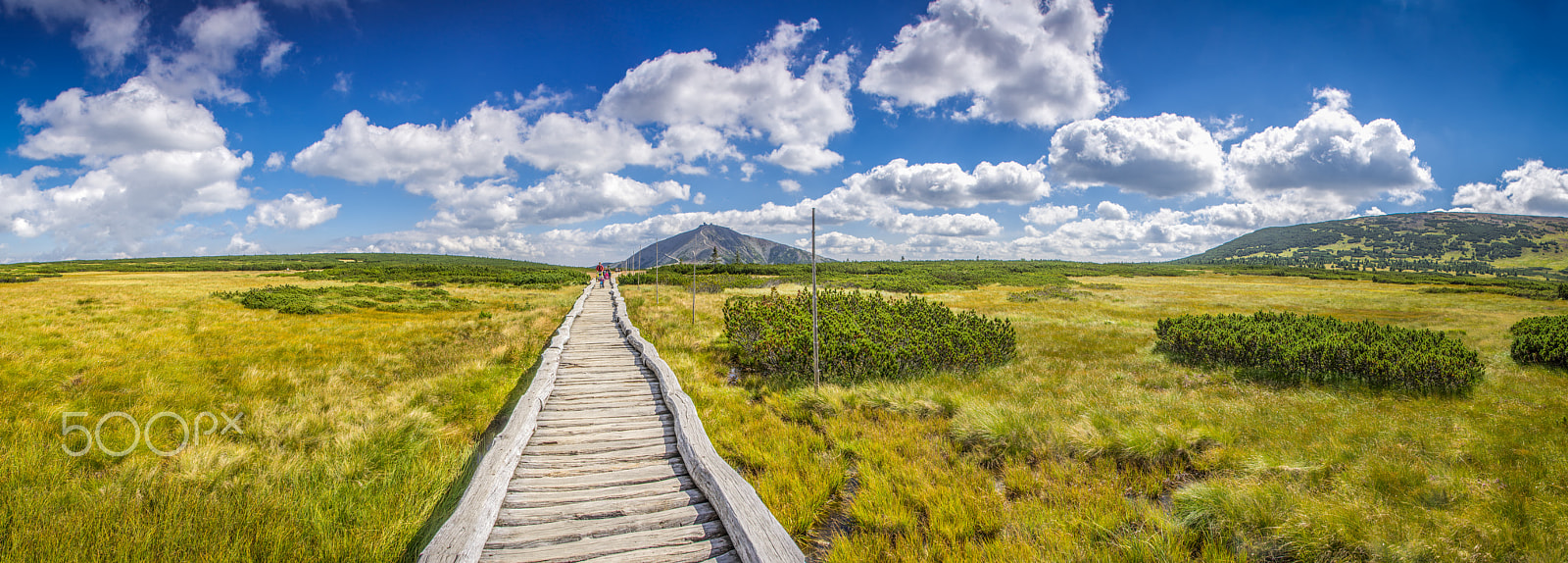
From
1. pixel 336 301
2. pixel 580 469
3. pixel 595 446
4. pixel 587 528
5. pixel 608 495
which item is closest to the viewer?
pixel 587 528

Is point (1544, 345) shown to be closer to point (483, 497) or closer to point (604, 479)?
point (604, 479)

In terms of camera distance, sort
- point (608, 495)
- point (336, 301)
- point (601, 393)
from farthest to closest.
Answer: point (336, 301)
point (601, 393)
point (608, 495)

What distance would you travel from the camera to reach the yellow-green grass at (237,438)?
4059 millimetres

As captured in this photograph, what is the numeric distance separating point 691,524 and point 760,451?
2.09 m

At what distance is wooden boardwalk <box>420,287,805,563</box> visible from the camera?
4.04 m

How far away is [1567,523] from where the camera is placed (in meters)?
4.16

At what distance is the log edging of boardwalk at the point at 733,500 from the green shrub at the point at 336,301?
85.9ft

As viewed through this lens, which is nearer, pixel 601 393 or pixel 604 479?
pixel 604 479

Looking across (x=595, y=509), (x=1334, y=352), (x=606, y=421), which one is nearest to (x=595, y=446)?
(x=606, y=421)

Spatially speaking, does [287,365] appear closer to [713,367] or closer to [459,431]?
[459,431]

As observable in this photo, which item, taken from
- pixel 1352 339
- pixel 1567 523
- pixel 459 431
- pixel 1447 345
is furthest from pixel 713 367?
pixel 1447 345

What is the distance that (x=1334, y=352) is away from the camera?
1082cm

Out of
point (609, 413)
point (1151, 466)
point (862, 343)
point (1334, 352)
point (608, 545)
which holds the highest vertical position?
point (862, 343)

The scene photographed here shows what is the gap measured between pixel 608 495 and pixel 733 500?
4.67 ft
